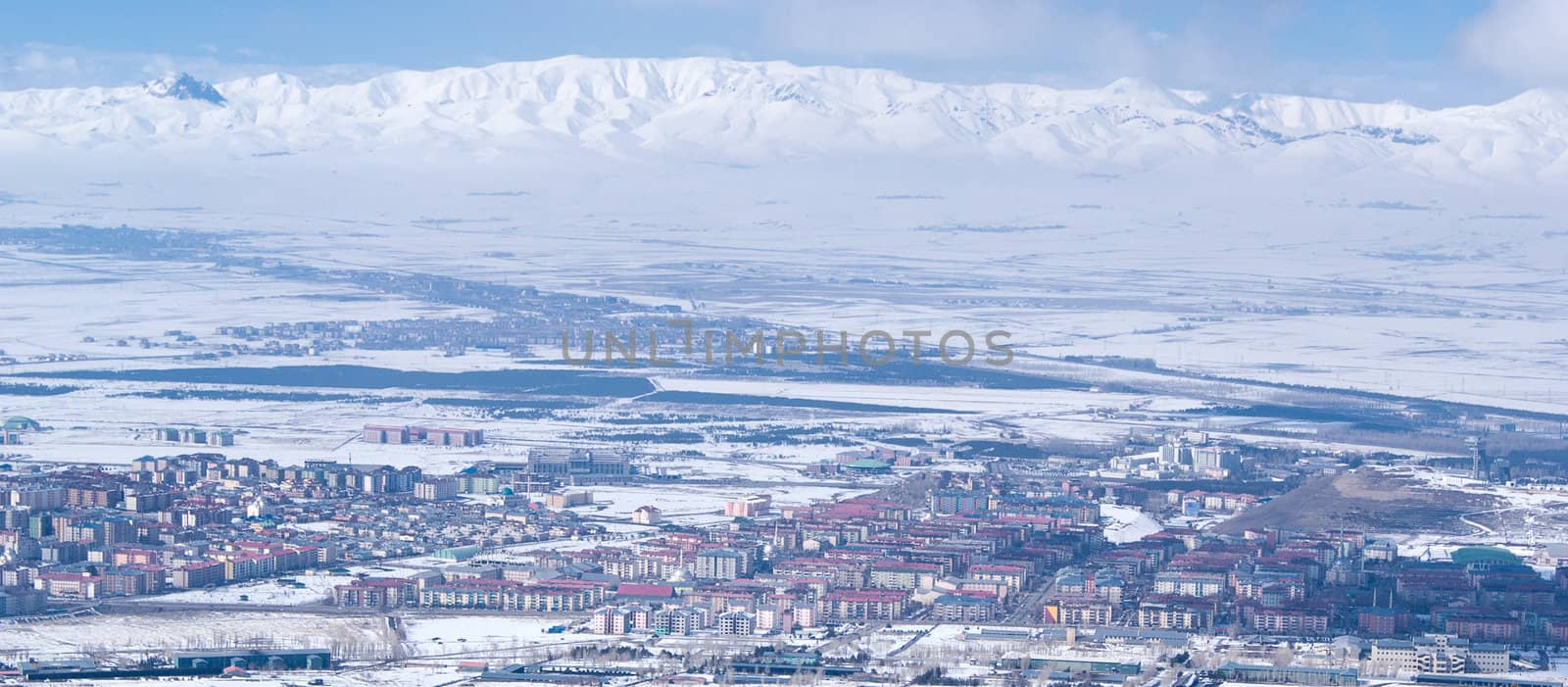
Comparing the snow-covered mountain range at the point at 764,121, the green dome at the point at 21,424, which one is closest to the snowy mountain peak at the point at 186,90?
the snow-covered mountain range at the point at 764,121

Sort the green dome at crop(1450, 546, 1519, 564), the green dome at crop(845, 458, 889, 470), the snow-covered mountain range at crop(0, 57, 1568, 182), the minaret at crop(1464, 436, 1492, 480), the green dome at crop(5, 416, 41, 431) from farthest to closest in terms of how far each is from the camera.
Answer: the snow-covered mountain range at crop(0, 57, 1568, 182) < the green dome at crop(5, 416, 41, 431) < the green dome at crop(845, 458, 889, 470) < the minaret at crop(1464, 436, 1492, 480) < the green dome at crop(1450, 546, 1519, 564)

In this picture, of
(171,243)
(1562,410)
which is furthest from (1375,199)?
(1562,410)

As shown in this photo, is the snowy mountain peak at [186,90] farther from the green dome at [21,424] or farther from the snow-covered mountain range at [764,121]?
the green dome at [21,424]

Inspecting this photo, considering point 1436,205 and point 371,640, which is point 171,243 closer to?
point 1436,205

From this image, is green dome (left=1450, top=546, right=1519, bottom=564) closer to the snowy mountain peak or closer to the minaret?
the minaret

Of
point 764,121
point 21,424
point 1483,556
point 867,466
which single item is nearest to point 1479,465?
point 867,466

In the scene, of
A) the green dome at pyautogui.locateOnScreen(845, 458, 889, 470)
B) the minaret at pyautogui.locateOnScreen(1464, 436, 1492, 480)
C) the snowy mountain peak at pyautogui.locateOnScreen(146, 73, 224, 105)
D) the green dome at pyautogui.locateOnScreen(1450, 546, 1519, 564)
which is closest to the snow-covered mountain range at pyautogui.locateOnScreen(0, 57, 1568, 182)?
the snowy mountain peak at pyautogui.locateOnScreen(146, 73, 224, 105)

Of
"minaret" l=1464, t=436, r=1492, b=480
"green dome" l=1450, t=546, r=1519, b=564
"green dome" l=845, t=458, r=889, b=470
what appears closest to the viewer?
"green dome" l=1450, t=546, r=1519, b=564

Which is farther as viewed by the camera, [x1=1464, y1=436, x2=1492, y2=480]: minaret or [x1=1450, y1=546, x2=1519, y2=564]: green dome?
[x1=1464, y1=436, x2=1492, y2=480]: minaret

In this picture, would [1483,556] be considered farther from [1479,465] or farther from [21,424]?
[21,424]
